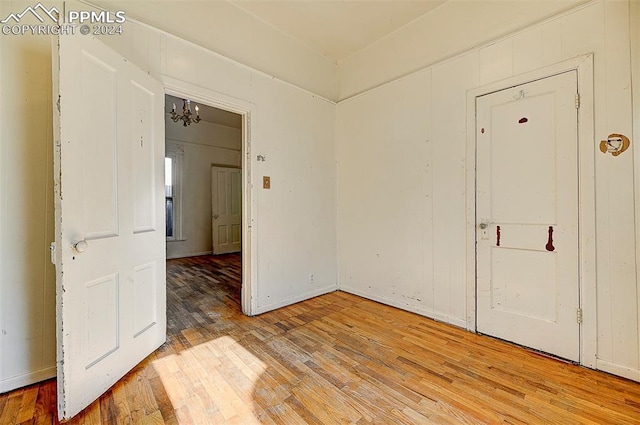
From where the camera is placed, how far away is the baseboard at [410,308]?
2.65 metres

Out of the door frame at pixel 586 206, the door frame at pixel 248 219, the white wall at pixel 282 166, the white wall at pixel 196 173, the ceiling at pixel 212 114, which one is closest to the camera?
the door frame at pixel 586 206

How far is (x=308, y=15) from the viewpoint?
2.87 metres

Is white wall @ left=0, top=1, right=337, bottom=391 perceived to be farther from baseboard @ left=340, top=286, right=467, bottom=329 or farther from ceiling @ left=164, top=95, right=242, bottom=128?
ceiling @ left=164, top=95, right=242, bottom=128

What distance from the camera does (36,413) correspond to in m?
1.54

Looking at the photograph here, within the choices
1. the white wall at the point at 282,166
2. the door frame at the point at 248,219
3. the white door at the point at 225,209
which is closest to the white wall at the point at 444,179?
the white wall at the point at 282,166

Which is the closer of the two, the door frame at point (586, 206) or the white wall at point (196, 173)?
the door frame at point (586, 206)

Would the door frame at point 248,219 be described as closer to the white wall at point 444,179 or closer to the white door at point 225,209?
the white wall at point 444,179

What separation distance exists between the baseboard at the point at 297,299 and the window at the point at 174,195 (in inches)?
161

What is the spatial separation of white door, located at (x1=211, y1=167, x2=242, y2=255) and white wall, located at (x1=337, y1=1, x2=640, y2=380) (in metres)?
4.02

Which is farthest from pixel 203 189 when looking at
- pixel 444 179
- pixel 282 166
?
pixel 444 179

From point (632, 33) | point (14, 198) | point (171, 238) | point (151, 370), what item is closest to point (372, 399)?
point (151, 370)

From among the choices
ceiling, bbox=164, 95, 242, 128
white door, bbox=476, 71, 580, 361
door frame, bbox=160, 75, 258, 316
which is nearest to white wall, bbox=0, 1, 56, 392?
door frame, bbox=160, 75, 258, 316

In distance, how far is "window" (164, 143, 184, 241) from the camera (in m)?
6.11

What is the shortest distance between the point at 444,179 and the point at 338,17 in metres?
2.01
